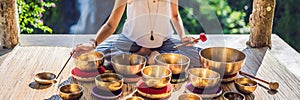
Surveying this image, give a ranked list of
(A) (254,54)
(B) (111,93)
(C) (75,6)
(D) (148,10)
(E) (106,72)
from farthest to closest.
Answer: (C) (75,6), (A) (254,54), (D) (148,10), (E) (106,72), (B) (111,93)

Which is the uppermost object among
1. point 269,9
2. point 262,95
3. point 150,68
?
point 269,9

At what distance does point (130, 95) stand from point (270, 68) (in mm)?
849

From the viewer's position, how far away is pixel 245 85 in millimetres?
2012

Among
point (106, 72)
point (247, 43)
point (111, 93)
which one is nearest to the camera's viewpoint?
point (111, 93)

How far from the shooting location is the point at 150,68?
6.56 feet

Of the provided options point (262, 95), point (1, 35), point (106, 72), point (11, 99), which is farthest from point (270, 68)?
point (1, 35)

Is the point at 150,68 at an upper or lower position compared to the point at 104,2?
lower

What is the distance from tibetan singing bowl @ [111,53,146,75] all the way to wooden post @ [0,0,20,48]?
2.70ft

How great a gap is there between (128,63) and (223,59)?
0.49 meters

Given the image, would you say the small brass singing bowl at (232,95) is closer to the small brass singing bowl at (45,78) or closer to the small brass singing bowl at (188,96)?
the small brass singing bowl at (188,96)

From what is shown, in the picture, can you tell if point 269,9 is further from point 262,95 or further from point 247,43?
point 262,95

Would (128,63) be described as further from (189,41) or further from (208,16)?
(208,16)

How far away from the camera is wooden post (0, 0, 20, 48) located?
2.57 metres

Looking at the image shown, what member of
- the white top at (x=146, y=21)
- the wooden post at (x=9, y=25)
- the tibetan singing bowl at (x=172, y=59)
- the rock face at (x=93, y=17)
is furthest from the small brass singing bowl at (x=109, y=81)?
the rock face at (x=93, y=17)
